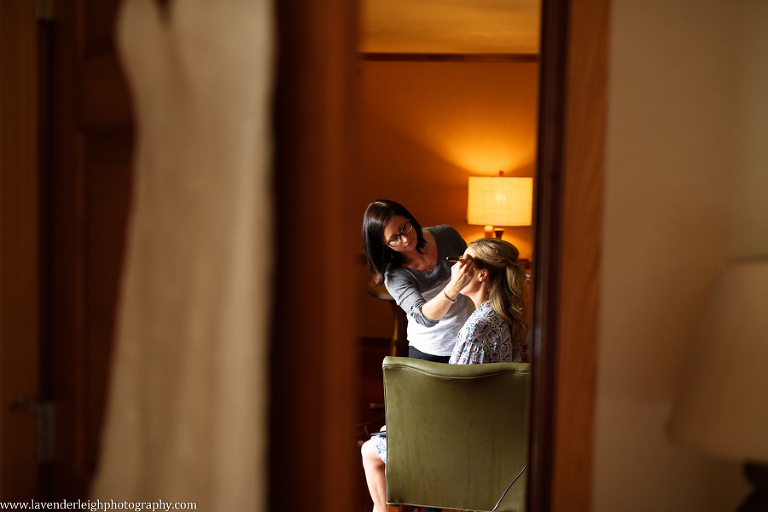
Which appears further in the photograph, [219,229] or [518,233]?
[518,233]

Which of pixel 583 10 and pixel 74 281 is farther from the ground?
pixel 583 10

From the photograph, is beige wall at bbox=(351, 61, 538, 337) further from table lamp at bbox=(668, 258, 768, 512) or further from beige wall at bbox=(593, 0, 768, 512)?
table lamp at bbox=(668, 258, 768, 512)

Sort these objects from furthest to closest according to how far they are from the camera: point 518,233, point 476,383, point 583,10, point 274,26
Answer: point 518,233 < point 476,383 < point 583,10 < point 274,26

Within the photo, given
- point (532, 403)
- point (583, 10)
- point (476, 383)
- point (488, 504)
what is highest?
point (583, 10)

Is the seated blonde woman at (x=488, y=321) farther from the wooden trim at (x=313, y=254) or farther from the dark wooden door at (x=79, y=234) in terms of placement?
the wooden trim at (x=313, y=254)

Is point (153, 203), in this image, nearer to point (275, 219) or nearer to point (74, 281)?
point (275, 219)

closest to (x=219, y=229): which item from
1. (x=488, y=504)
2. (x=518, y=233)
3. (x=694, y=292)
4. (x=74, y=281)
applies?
(x=74, y=281)

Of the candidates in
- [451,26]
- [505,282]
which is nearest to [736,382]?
[505,282]

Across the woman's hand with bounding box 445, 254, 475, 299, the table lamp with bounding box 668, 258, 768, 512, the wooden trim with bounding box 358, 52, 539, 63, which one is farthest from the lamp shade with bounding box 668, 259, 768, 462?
the wooden trim with bounding box 358, 52, 539, 63

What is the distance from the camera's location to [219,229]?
2.40 ft

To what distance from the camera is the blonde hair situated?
2092 mm

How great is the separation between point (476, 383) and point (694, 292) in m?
0.83

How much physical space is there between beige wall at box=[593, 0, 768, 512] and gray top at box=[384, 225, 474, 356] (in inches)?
50.0

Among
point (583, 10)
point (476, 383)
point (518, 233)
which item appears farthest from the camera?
point (518, 233)
